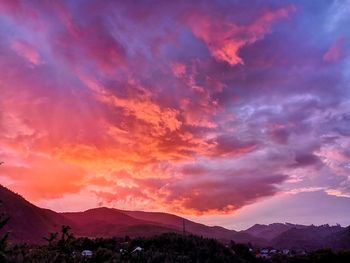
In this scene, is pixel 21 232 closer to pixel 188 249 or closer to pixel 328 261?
pixel 188 249

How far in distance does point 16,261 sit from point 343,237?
178 metres

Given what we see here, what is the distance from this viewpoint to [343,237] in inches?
6796

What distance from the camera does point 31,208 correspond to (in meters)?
146

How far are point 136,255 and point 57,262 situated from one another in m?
25.2

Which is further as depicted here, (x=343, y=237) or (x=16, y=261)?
(x=343, y=237)

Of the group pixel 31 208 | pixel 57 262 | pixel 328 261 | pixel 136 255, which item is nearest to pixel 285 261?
pixel 328 261

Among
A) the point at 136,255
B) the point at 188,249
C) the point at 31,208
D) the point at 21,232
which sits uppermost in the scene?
the point at 31,208

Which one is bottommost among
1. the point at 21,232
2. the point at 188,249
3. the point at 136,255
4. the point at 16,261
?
the point at 16,261

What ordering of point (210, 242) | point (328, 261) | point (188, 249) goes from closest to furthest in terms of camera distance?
point (188, 249) < point (210, 242) < point (328, 261)

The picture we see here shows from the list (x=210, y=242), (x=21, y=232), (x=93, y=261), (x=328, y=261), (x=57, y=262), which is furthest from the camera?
(x=21, y=232)

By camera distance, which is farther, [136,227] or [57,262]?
[136,227]

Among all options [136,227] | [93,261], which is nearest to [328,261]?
[93,261]

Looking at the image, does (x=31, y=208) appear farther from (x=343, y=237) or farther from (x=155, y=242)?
(x=343, y=237)

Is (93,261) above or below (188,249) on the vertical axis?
below
